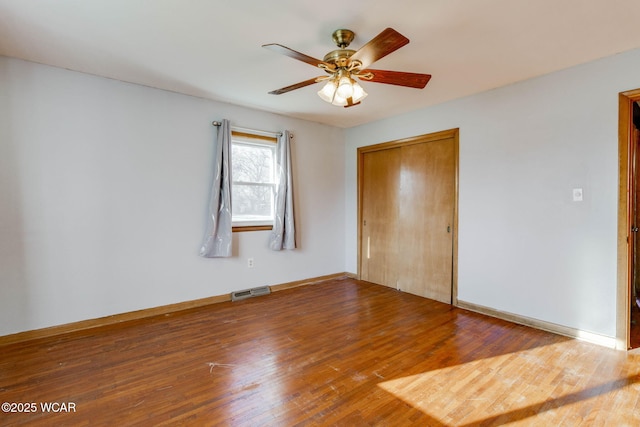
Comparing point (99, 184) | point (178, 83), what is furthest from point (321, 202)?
point (99, 184)

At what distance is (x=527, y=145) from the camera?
295 cm

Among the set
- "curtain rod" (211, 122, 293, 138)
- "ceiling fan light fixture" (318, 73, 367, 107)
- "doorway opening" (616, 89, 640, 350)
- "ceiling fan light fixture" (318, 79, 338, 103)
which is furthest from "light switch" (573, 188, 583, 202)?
"curtain rod" (211, 122, 293, 138)

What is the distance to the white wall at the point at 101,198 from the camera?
259cm

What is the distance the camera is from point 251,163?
3986mm

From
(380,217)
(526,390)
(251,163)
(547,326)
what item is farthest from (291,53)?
(547,326)

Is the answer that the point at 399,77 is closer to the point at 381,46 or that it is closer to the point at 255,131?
the point at 381,46

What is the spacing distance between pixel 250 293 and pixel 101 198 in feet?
6.38

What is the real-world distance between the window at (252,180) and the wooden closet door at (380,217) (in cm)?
148

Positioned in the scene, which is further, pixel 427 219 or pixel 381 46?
pixel 427 219

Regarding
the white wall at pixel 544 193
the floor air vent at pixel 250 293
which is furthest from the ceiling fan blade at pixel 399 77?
the floor air vent at pixel 250 293

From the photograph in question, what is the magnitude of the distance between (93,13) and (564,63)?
3.65 m

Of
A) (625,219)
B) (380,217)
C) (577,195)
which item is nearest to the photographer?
(625,219)

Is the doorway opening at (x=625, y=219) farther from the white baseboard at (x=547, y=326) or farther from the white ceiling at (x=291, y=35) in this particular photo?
the white ceiling at (x=291, y=35)

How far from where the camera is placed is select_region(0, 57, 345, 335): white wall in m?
2.59
